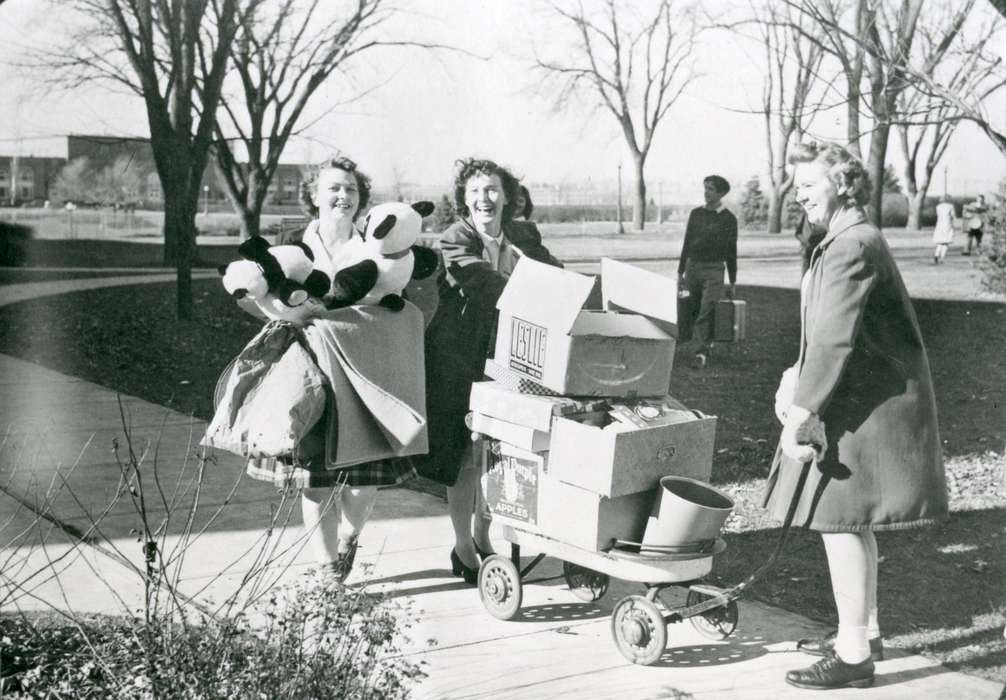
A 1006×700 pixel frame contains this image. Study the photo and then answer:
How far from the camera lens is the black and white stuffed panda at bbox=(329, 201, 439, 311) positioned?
4176 millimetres

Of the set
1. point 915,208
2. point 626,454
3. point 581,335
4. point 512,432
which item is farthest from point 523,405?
point 915,208

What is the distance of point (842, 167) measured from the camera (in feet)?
11.1

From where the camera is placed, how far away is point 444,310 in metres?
4.51

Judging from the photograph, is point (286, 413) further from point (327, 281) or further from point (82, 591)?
point (82, 591)

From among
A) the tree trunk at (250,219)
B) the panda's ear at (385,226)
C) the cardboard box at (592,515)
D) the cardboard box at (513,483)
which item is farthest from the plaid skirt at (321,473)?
the tree trunk at (250,219)

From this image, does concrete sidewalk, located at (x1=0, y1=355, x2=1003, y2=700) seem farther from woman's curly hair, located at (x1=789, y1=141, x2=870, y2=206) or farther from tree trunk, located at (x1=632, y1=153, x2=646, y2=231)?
tree trunk, located at (x1=632, y1=153, x2=646, y2=231)

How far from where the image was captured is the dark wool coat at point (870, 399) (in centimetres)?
328

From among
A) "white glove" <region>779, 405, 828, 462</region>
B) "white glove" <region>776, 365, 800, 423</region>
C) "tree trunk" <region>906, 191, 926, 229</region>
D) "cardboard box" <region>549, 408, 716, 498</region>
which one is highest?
"tree trunk" <region>906, 191, 926, 229</region>

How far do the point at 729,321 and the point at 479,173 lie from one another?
16.0 ft

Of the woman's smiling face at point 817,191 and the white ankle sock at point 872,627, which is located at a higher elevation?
the woman's smiling face at point 817,191

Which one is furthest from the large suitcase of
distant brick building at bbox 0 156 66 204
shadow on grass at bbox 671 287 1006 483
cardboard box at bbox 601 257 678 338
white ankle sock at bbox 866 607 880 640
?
distant brick building at bbox 0 156 66 204

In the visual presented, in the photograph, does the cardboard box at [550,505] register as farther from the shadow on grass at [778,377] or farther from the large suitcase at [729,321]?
the large suitcase at [729,321]

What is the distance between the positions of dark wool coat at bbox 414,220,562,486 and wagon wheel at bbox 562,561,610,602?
609 millimetres

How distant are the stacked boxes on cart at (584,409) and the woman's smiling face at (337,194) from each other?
832 mm
